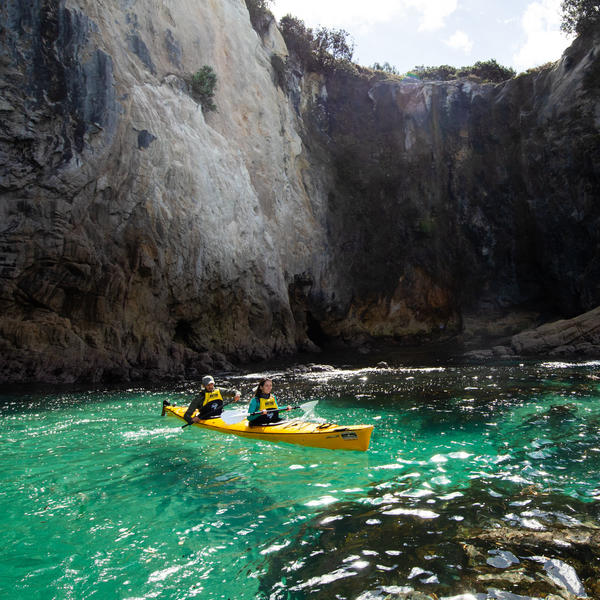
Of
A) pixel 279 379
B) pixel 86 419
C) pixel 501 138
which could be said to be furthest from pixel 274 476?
pixel 501 138

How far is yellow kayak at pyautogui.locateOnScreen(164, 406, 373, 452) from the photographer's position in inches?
289

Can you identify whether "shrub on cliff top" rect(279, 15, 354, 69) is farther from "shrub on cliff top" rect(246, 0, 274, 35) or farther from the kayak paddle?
the kayak paddle

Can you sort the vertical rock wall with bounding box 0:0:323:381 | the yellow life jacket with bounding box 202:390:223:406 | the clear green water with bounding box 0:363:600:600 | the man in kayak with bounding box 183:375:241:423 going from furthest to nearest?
the vertical rock wall with bounding box 0:0:323:381 < the yellow life jacket with bounding box 202:390:223:406 < the man in kayak with bounding box 183:375:241:423 < the clear green water with bounding box 0:363:600:600

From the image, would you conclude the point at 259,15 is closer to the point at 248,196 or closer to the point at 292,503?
the point at 248,196

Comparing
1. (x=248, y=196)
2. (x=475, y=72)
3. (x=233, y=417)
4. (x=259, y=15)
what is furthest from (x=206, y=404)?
(x=475, y=72)

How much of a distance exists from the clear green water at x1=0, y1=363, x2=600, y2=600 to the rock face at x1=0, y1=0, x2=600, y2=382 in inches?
293

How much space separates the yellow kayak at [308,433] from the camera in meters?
7.34

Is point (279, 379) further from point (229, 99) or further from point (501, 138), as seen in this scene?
point (501, 138)

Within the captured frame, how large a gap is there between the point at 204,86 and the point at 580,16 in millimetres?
22139

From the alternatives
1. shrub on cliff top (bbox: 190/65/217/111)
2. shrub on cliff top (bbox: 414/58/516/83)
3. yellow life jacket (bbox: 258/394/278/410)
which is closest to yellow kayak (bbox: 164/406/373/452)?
yellow life jacket (bbox: 258/394/278/410)

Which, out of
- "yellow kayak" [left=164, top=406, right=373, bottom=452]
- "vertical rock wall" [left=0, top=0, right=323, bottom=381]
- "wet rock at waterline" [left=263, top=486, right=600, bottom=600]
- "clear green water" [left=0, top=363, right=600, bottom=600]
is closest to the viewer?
"wet rock at waterline" [left=263, top=486, right=600, bottom=600]

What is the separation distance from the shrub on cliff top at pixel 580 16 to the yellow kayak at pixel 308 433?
95.8ft

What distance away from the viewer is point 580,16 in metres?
26.4

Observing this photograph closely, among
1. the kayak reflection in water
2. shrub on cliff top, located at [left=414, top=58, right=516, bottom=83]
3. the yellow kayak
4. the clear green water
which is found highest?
shrub on cliff top, located at [left=414, top=58, right=516, bottom=83]
